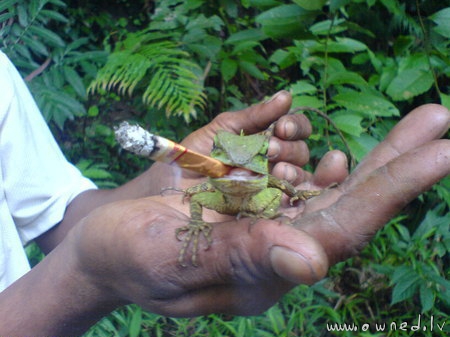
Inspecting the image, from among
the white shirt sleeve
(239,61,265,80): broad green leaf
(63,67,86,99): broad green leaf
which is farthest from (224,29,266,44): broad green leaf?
the white shirt sleeve

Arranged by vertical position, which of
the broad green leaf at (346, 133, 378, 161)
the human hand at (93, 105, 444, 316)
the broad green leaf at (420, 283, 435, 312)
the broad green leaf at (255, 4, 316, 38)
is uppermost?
the broad green leaf at (255, 4, 316, 38)

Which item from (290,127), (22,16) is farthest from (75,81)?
(290,127)

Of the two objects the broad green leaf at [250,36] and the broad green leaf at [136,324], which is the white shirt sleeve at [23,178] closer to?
the broad green leaf at [136,324]

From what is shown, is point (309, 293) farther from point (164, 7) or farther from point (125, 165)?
point (164, 7)

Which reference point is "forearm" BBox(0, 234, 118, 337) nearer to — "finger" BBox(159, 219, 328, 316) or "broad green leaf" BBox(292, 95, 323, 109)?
"finger" BBox(159, 219, 328, 316)

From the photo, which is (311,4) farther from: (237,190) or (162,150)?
(162,150)

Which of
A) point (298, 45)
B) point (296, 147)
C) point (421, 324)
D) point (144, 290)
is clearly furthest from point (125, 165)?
point (144, 290)
